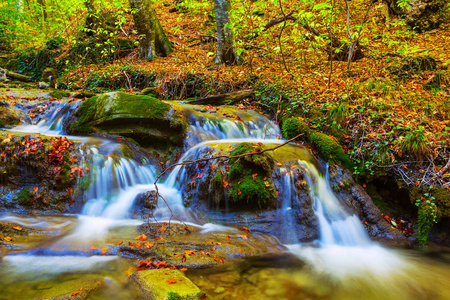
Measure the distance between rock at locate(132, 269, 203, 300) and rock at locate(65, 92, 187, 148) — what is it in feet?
12.7

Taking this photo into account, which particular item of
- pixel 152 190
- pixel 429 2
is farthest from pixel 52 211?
pixel 429 2

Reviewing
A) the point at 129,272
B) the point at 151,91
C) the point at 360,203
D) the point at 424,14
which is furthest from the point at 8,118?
the point at 424,14

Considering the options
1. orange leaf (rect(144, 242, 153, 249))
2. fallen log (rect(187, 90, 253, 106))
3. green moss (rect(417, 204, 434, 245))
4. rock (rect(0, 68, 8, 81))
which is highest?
rock (rect(0, 68, 8, 81))

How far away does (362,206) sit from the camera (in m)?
4.92

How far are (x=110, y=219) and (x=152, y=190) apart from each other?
87 centimetres

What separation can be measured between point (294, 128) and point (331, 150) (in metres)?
1.05

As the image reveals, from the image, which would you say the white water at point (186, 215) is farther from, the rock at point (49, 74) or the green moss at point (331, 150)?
the rock at point (49, 74)

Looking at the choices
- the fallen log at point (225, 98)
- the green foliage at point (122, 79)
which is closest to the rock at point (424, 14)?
the fallen log at point (225, 98)

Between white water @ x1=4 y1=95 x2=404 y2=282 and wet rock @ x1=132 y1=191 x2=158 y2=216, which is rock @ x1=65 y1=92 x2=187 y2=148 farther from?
wet rock @ x1=132 y1=191 x2=158 y2=216

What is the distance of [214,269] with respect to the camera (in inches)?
127

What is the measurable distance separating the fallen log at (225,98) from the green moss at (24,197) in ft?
16.0

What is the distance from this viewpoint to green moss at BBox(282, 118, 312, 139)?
19.5ft

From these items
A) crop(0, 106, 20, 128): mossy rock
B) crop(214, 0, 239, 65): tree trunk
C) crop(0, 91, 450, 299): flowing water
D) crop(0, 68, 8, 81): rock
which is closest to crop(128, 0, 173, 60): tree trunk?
crop(214, 0, 239, 65): tree trunk

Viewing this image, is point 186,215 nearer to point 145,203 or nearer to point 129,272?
point 145,203
